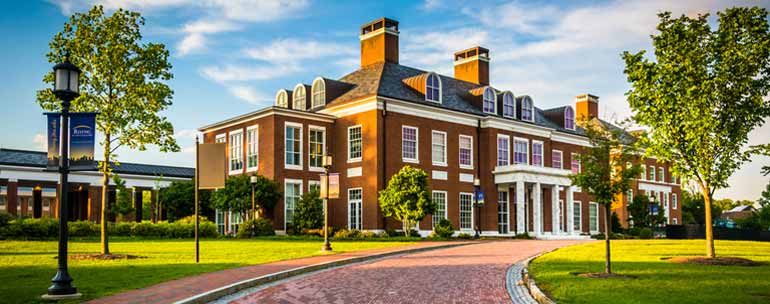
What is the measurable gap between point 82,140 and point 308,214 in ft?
75.3

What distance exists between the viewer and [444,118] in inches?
1615

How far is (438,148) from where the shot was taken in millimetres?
40812

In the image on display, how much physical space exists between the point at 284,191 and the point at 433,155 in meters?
8.63

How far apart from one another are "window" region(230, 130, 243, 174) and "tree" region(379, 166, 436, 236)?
10.5 m

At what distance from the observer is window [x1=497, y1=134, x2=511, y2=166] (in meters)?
43.7

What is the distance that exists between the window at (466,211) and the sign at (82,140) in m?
29.1

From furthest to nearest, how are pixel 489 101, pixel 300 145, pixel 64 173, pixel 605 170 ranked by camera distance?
pixel 489 101 → pixel 300 145 → pixel 605 170 → pixel 64 173

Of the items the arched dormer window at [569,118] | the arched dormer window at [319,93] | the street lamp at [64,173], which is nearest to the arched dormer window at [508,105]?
the arched dormer window at [569,118]

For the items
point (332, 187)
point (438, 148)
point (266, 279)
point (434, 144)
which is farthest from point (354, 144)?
point (266, 279)

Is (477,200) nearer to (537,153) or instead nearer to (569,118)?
(537,153)

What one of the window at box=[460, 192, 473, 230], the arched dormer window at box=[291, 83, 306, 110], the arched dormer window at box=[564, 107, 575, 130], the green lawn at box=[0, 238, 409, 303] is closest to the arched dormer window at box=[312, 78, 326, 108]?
the arched dormer window at box=[291, 83, 306, 110]

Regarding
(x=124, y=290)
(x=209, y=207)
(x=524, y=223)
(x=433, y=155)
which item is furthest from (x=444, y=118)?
(x=124, y=290)

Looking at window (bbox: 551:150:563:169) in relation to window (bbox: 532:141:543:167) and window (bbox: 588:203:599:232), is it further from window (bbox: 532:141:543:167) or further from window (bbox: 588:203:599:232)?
window (bbox: 588:203:599:232)

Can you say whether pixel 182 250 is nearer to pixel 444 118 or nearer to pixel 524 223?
pixel 444 118
